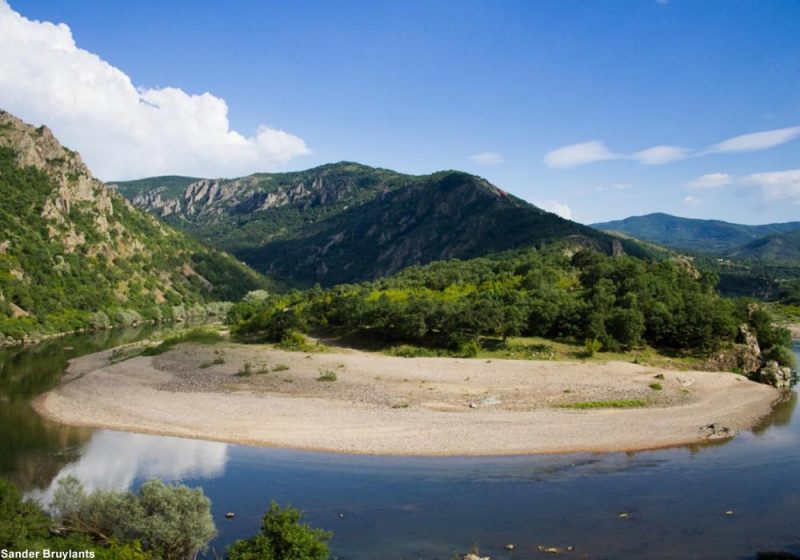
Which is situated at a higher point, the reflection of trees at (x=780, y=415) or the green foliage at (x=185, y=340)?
the green foliage at (x=185, y=340)

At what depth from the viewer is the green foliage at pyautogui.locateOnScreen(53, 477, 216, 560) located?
66.3 feet

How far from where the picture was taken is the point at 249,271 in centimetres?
19375

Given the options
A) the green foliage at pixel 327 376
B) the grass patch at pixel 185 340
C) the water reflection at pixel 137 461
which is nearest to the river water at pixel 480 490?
the water reflection at pixel 137 461

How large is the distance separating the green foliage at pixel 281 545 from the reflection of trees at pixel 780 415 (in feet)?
115

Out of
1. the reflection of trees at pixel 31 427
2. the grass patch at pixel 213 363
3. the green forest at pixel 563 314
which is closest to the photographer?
the reflection of trees at pixel 31 427

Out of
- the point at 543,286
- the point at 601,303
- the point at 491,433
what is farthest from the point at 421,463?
the point at 543,286

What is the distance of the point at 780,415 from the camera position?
45375 mm

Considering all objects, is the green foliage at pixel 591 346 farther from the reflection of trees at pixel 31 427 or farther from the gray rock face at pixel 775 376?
the reflection of trees at pixel 31 427

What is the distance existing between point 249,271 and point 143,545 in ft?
587

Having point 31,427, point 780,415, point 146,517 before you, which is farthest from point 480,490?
point 31,427

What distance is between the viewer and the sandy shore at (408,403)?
123 ft

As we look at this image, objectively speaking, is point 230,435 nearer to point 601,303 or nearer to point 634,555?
point 634,555

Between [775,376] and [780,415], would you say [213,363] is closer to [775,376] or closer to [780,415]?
[780,415]

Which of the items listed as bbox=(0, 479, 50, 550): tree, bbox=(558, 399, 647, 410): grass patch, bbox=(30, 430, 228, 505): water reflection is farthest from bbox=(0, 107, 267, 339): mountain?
bbox=(558, 399, 647, 410): grass patch
